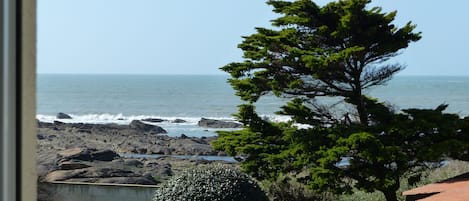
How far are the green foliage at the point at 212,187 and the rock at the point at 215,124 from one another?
1.18m

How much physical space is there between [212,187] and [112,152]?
5.49 feet

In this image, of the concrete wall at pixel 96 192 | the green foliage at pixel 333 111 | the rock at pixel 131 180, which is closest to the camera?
the green foliage at pixel 333 111

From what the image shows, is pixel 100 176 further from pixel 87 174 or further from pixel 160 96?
pixel 160 96

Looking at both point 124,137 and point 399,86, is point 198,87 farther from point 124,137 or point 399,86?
point 399,86

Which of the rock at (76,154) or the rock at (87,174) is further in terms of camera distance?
the rock at (76,154)

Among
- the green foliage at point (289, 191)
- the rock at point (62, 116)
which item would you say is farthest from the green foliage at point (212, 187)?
the rock at point (62, 116)

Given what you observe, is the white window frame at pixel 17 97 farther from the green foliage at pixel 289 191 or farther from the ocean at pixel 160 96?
the ocean at pixel 160 96

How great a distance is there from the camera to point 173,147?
14.9ft

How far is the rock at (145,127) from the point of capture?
466 centimetres

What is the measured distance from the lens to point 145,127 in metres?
4.74

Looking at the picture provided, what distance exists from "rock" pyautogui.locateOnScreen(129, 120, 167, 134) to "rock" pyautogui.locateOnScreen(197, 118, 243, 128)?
0.91 ft

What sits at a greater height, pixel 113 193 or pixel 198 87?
pixel 198 87

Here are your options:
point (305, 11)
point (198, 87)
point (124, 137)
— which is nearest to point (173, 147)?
point (124, 137)

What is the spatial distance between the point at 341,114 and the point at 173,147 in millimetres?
1224
